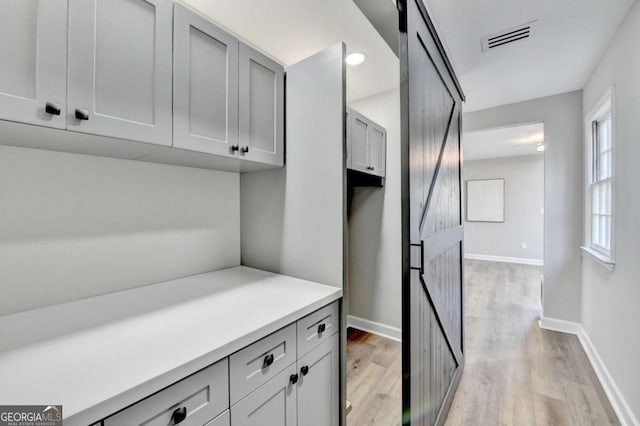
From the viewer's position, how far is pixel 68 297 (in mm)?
1155

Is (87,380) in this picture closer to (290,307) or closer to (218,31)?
(290,307)

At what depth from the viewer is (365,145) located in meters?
2.41

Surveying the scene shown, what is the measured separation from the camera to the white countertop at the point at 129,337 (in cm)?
62

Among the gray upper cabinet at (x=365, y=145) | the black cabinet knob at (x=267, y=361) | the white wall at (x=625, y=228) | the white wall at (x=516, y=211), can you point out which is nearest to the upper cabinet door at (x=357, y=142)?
the gray upper cabinet at (x=365, y=145)

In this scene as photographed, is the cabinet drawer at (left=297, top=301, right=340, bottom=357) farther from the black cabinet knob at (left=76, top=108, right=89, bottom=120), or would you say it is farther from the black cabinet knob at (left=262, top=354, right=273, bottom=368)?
the black cabinet knob at (left=76, top=108, right=89, bottom=120)

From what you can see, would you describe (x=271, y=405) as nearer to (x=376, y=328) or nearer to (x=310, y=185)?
(x=310, y=185)

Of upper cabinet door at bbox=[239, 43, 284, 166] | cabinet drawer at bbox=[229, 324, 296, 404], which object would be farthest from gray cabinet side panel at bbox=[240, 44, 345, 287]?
cabinet drawer at bbox=[229, 324, 296, 404]

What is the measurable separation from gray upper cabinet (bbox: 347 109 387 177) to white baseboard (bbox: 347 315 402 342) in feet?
5.17

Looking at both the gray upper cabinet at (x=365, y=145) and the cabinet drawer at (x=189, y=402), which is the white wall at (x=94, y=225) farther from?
the gray upper cabinet at (x=365, y=145)

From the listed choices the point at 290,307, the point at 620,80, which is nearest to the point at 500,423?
the point at 290,307

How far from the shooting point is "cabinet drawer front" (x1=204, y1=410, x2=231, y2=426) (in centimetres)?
83

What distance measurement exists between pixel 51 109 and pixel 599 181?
364 centimetres

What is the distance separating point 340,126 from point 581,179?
9.43 ft

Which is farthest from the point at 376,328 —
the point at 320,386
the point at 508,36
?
the point at 508,36
